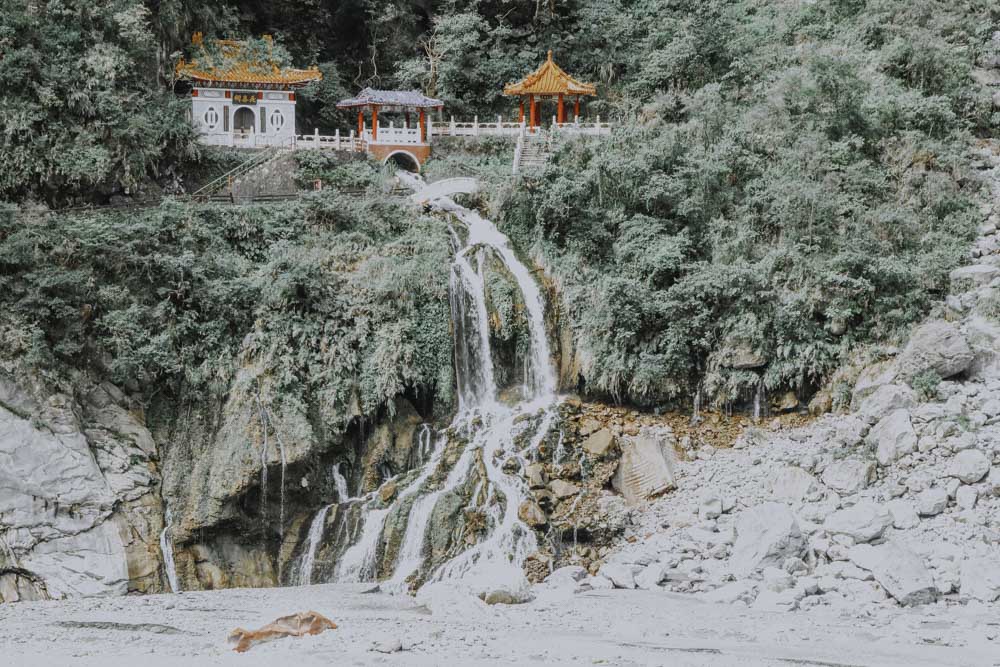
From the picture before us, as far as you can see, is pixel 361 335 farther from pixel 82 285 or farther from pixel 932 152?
pixel 932 152

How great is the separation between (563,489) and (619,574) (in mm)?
3093

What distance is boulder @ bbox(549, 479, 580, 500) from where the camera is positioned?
56.8 feet

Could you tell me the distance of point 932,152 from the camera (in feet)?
72.3

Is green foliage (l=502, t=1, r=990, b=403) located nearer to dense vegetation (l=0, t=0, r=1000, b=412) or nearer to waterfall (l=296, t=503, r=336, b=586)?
dense vegetation (l=0, t=0, r=1000, b=412)

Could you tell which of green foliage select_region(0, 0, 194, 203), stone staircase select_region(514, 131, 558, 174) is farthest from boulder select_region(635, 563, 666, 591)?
green foliage select_region(0, 0, 194, 203)

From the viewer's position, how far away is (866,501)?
14391mm

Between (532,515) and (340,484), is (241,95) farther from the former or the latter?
(532,515)

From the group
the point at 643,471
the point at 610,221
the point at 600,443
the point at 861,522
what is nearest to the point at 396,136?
the point at 610,221

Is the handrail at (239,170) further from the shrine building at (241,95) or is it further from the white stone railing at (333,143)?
the white stone railing at (333,143)

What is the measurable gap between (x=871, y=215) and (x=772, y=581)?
1067 centimetres

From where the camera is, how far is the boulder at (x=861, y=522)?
13.3 m

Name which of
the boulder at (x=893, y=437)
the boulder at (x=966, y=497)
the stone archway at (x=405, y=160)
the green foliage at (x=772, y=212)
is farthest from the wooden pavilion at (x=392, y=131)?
the boulder at (x=966, y=497)

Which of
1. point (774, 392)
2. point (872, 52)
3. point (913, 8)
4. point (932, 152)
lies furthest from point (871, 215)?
point (913, 8)

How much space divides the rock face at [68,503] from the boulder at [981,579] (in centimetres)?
1344
